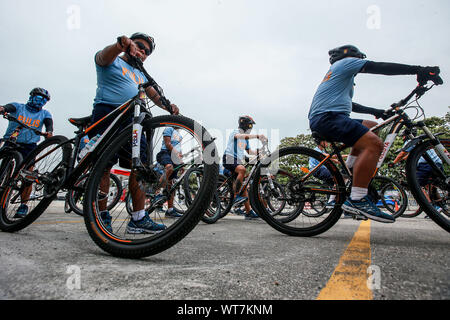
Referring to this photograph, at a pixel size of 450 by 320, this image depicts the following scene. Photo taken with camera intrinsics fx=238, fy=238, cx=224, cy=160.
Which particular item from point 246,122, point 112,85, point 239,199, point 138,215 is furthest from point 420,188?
point 246,122

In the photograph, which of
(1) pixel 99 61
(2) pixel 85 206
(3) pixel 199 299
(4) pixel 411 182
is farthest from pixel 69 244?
(4) pixel 411 182

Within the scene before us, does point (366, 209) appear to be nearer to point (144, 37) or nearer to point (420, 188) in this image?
point (420, 188)

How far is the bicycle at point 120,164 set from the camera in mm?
1282

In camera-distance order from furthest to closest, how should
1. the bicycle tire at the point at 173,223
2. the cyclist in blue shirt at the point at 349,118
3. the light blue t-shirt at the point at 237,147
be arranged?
1. the light blue t-shirt at the point at 237,147
2. the cyclist in blue shirt at the point at 349,118
3. the bicycle tire at the point at 173,223

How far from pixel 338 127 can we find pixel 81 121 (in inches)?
99.0

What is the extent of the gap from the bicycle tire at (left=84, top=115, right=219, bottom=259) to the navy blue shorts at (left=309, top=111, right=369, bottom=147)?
1.42 metres

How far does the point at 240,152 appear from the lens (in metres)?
5.36

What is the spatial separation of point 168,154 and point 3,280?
145 inches

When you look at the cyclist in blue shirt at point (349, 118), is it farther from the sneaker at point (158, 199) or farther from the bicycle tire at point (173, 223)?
the sneaker at point (158, 199)

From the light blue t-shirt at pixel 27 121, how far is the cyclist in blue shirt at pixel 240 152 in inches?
→ 137

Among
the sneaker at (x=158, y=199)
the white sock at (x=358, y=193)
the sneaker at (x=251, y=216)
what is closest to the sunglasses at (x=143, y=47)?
the sneaker at (x=158, y=199)

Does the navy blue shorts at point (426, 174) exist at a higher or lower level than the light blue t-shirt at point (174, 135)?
lower

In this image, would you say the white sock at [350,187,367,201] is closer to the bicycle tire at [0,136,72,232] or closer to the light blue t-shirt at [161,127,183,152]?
the light blue t-shirt at [161,127,183,152]

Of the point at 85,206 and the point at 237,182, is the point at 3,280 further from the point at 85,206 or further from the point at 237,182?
the point at 237,182
